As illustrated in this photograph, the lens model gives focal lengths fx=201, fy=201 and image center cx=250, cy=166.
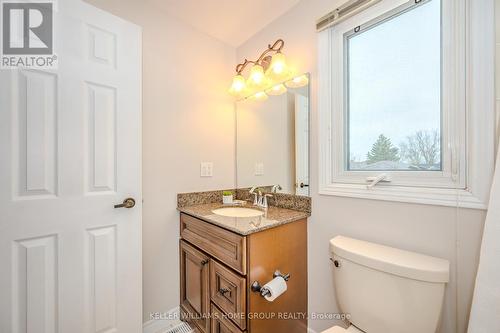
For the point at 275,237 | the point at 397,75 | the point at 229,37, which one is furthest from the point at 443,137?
the point at 229,37

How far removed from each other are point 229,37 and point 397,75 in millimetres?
1347

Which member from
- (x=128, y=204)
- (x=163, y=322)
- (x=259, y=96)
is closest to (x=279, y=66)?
(x=259, y=96)

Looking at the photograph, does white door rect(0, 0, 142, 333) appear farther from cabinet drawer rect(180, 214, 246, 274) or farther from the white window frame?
the white window frame

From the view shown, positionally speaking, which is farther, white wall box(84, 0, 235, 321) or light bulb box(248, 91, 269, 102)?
light bulb box(248, 91, 269, 102)

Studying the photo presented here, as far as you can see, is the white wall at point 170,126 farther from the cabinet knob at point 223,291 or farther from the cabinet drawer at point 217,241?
the cabinet knob at point 223,291

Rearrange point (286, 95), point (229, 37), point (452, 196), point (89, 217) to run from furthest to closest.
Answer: point (229, 37) → point (286, 95) → point (89, 217) → point (452, 196)

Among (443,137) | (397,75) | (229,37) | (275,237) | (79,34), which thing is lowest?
(275,237)

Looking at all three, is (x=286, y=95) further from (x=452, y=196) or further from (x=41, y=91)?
(x=41, y=91)

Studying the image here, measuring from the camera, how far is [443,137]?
0.89 m

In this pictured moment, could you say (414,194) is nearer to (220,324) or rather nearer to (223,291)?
(223,291)

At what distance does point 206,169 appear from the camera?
66.6 inches

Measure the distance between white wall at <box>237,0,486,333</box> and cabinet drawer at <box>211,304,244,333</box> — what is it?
0.56 metres

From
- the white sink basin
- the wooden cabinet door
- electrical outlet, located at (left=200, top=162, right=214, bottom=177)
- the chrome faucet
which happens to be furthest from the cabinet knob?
electrical outlet, located at (left=200, top=162, right=214, bottom=177)

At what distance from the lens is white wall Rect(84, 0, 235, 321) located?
139 centimetres
